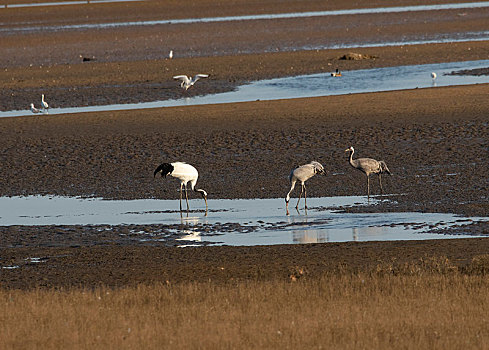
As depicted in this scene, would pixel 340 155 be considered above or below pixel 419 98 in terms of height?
below

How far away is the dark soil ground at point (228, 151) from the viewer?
1264cm

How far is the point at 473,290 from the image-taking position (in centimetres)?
Result: 1050

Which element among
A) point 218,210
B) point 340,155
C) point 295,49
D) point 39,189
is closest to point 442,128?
point 340,155

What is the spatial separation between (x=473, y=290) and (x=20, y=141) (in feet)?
53.3

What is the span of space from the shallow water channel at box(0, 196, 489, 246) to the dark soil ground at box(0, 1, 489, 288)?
21.9 inches

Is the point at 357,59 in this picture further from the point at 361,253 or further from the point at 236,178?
the point at 361,253

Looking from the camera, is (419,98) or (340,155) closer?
(340,155)

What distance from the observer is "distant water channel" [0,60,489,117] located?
29.9 metres

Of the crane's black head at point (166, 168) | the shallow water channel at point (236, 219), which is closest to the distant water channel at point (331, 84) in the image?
the crane's black head at point (166, 168)

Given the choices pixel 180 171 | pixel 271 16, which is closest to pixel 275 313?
pixel 180 171

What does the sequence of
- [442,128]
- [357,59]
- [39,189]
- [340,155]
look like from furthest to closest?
[357,59] → [442,128] → [340,155] → [39,189]

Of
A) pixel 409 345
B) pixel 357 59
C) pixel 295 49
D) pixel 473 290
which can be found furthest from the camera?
pixel 295 49

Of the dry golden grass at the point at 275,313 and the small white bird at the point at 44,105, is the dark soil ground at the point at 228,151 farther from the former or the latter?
the small white bird at the point at 44,105

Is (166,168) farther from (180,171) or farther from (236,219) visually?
(236,219)
